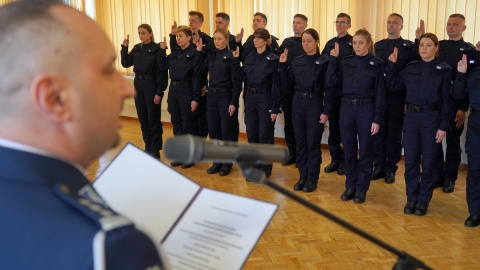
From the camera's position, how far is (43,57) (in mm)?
739

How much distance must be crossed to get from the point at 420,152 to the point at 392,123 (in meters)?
0.95

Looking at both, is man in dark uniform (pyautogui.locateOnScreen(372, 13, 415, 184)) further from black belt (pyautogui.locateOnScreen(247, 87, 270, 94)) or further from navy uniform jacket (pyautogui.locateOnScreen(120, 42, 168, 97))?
navy uniform jacket (pyautogui.locateOnScreen(120, 42, 168, 97))

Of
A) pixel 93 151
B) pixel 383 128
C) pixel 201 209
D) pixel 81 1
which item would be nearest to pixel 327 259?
pixel 383 128

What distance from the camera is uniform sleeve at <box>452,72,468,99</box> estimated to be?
4126 mm

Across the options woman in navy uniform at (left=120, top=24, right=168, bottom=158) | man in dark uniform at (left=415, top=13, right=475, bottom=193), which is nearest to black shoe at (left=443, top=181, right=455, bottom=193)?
man in dark uniform at (left=415, top=13, right=475, bottom=193)

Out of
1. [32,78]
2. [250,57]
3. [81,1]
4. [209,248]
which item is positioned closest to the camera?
[32,78]

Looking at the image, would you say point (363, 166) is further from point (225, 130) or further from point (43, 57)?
point (43, 57)

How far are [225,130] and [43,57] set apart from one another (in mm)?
5017

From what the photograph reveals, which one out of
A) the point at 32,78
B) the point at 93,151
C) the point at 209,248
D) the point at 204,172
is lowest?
the point at 204,172

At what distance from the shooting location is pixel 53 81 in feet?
2.40

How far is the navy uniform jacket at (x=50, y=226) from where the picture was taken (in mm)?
672

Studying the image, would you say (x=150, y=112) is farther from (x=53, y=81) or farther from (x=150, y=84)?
(x=53, y=81)

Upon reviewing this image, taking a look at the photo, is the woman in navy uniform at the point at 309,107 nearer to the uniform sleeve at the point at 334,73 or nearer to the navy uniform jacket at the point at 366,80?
the uniform sleeve at the point at 334,73

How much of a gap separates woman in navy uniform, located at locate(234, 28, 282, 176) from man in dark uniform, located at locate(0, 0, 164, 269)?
449 centimetres
